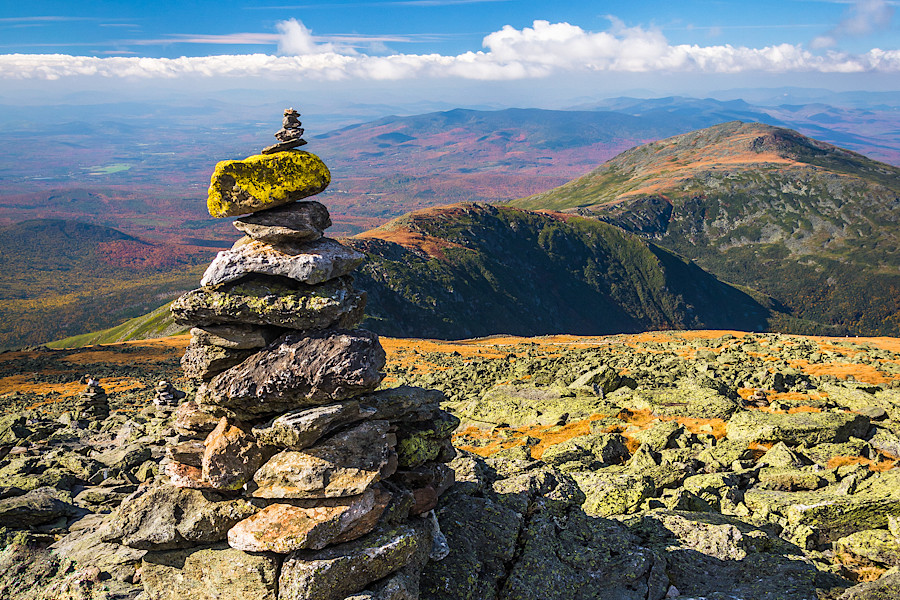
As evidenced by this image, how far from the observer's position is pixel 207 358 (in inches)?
673

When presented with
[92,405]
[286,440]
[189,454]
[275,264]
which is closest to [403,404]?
[286,440]

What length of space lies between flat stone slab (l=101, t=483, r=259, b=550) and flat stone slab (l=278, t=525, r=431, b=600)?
9.21 feet

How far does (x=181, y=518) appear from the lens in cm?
1595

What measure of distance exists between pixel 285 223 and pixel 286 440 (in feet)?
24.4

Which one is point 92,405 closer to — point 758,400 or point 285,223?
point 285,223

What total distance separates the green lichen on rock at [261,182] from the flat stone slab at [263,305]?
9.59 ft

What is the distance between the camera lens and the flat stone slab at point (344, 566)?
13.7 meters

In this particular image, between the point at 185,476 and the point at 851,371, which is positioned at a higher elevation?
the point at 185,476

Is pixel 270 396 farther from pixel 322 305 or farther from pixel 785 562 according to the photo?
pixel 785 562

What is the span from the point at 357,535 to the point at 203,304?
8.98 m

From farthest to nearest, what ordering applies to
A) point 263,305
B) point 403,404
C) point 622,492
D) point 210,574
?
point 622,492
point 403,404
point 263,305
point 210,574

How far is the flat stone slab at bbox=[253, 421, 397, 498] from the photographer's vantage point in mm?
14617

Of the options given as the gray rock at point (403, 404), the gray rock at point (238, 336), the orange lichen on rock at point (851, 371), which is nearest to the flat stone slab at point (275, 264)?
the gray rock at point (238, 336)

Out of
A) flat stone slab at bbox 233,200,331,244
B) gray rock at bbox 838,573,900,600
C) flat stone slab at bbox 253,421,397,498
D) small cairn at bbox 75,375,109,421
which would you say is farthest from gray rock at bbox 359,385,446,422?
small cairn at bbox 75,375,109,421
